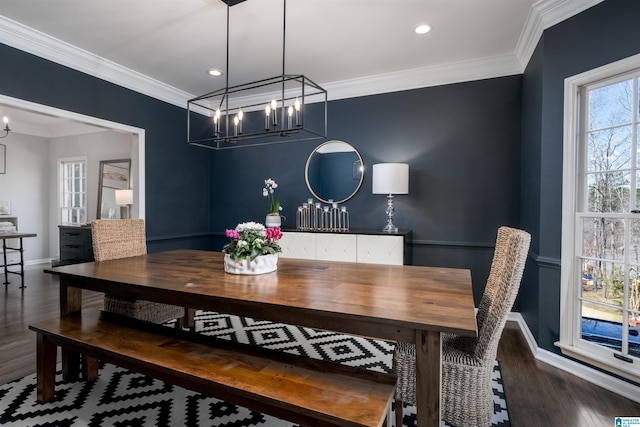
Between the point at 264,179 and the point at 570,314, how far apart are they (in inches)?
143

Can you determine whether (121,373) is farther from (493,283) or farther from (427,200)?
(427,200)

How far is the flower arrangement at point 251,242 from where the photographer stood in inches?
76.5

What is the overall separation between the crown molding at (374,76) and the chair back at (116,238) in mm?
1848

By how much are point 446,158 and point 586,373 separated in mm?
2251

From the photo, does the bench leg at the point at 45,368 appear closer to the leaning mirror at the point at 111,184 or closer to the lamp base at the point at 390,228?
the lamp base at the point at 390,228

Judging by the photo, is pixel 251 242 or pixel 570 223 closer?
pixel 251 242

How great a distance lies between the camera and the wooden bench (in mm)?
1233

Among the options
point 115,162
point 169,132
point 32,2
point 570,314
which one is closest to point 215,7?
point 32,2

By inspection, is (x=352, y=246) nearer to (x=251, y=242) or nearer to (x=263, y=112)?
(x=251, y=242)

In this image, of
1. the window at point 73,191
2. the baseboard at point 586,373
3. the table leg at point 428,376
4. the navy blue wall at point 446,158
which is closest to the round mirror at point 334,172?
the navy blue wall at point 446,158

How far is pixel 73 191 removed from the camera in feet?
21.7

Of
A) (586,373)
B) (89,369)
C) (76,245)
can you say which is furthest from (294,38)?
(76,245)

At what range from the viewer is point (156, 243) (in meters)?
4.25

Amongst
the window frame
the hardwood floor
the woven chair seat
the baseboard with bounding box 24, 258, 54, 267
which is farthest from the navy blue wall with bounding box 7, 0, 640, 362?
the baseboard with bounding box 24, 258, 54, 267
